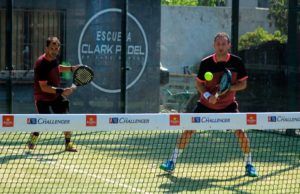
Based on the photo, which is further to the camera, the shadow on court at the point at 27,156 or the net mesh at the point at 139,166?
the shadow on court at the point at 27,156

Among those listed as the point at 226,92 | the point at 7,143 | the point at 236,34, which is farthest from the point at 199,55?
the point at 226,92

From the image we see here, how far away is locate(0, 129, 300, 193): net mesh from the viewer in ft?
25.9

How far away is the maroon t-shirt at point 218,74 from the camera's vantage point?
8.79 m

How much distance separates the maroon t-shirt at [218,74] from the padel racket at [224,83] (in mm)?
113

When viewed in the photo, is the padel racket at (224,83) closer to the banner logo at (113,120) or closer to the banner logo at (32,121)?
the banner logo at (113,120)

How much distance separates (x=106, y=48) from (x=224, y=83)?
7.77 meters

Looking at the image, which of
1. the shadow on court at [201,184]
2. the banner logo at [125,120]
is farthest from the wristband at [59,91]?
the banner logo at [125,120]

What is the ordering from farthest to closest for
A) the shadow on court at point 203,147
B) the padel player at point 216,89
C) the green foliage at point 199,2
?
1. the green foliage at point 199,2
2. the shadow on court at point 203,147
3. the padel player at point 216,89

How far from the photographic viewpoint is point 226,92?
28.8ft

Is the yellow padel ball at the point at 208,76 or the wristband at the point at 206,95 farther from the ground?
the yellow padel ball at the point at 208,76

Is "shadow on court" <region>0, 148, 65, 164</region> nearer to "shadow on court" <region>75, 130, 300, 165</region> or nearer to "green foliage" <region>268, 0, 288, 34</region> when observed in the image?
"shadow on court" <region>75, 130, 300, 165</region>

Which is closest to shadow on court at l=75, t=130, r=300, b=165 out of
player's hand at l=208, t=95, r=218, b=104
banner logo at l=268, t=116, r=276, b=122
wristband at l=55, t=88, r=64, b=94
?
wristband at l=55, t=88, r=64, b=94

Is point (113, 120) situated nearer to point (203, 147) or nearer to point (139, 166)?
point (139, 166)

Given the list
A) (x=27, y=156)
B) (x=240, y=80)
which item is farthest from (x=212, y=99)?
(x=27, y=156)
